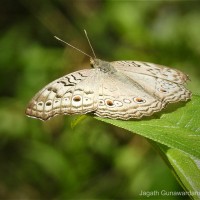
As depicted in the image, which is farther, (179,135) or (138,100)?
(138,100)

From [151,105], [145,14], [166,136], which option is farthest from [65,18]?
[166,136]

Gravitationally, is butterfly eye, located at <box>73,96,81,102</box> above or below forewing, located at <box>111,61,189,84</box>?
below

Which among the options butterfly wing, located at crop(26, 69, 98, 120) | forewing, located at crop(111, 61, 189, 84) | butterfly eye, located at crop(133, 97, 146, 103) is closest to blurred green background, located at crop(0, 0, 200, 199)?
forewing, located at crop(111, 61, 189, 84)

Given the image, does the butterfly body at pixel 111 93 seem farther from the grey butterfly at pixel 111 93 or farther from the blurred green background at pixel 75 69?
the blurred green background at pixel 75 69

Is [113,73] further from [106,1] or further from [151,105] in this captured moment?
[106,1]

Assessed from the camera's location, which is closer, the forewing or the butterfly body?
the butterfly body

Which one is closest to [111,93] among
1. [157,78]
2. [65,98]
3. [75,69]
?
[65,98]

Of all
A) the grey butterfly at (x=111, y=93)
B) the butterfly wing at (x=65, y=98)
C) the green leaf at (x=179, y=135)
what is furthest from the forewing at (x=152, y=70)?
the green leaf at (x=179, y=135)

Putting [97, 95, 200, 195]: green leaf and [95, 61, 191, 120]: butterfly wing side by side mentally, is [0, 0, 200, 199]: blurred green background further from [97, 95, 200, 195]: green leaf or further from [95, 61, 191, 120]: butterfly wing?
[97, 95, 200, 195]: green leaf

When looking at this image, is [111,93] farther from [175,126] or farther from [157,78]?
[175,126]
